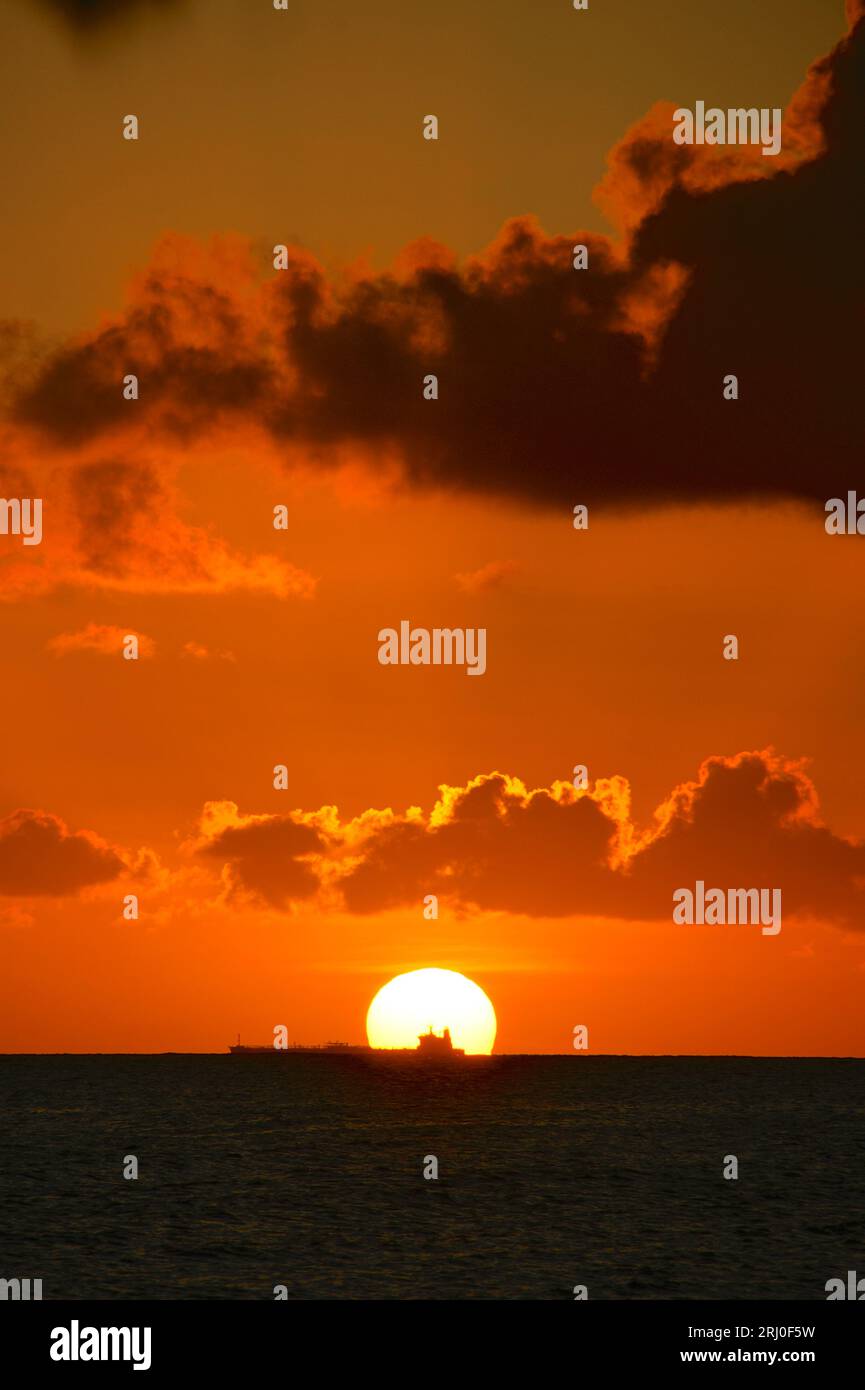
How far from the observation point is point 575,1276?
6556 centimetres

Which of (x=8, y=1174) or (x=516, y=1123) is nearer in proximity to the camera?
(x=8, y=1174)

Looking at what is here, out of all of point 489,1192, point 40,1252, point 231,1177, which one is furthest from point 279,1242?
point 231,1177

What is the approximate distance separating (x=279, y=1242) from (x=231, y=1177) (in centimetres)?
3310
